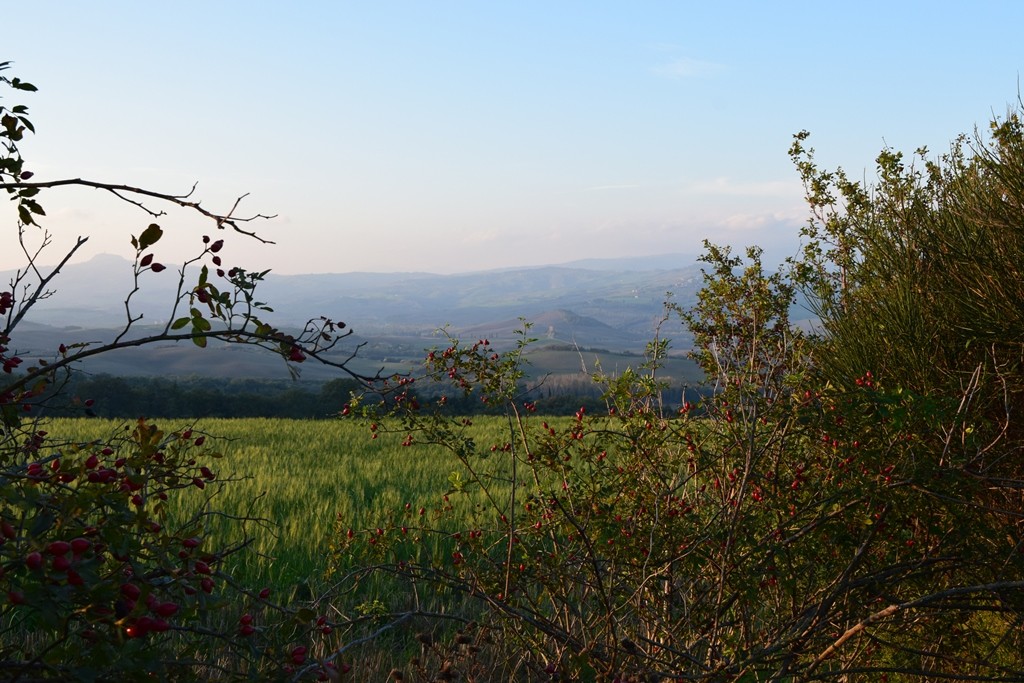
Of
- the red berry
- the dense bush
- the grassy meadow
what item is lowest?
the grassy meadow

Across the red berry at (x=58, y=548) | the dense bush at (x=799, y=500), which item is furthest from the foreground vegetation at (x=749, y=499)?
the red berry at (x=58, y=548)

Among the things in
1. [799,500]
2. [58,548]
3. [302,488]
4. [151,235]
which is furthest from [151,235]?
[302,488]

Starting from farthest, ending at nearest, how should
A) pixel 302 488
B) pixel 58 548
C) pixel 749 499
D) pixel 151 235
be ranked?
pixel 302 488 → pixel 749 499 → pixel 151 235 → pixel 58 548

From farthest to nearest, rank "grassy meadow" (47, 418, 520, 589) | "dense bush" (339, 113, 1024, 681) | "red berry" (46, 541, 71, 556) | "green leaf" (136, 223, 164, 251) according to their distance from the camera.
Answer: "grassy meadow" (47, 418, 520, 589)
"dense bush" (339, 113, 1024, 681)
"green leaf" (136, 223, 164, 251)
"red berry" (46, 541, 71, 556)

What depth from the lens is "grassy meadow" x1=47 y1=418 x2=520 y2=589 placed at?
7.09 m

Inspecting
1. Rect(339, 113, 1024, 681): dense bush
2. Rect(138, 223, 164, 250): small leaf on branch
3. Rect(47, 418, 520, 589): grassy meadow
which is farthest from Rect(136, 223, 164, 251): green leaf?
Rect(339, 113, 1024, 681): dense bush

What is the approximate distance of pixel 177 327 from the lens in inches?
73.6

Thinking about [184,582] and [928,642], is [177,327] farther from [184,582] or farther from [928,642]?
[928,642]

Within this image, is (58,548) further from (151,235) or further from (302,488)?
(302,488)

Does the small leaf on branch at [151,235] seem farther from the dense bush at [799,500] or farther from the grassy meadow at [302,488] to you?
the dense bush at [799,500]

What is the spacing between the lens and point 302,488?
11.1 metres

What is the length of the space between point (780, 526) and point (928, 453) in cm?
120

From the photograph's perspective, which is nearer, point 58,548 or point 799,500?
point 58,548

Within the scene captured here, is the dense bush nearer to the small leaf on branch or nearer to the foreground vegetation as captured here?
the foreground vegetation
